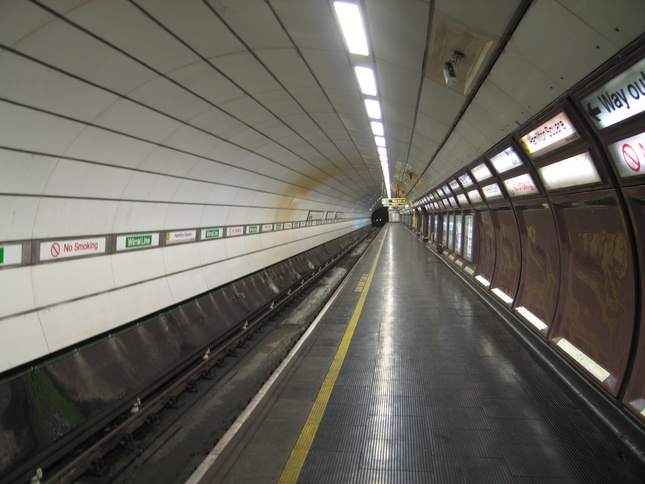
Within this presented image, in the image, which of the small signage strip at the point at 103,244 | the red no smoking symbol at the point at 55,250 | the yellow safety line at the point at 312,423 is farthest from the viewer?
the red no smoking symbol at the point at 55,250

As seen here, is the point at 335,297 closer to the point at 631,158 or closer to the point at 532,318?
the point at 532,318

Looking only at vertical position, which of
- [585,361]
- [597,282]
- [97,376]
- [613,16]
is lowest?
[97,376]

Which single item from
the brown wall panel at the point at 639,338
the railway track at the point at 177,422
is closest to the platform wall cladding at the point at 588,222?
the brown wall panel at the point at 639,338

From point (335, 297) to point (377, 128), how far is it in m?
3.73


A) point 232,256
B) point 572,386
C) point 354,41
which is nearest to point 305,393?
point 572,386

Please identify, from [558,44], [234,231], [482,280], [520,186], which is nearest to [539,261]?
[520,186]

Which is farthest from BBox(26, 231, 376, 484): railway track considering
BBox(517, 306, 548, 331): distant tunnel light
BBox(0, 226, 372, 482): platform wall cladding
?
BBox(517, 306, 548, 331): distant tunnel light

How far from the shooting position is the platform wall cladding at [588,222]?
7.62 ft

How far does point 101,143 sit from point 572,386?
5693 millimetres

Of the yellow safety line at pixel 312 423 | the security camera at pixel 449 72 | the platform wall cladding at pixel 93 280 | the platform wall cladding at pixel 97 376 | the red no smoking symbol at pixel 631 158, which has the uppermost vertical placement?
the security camera at pixel 449 72

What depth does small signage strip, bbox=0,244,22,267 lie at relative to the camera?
3.71m

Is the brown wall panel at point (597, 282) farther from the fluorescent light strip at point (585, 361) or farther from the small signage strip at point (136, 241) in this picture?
the small signage strip at point (136, 241)

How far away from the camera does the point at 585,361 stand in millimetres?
3242

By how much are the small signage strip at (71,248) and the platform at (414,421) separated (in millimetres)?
3333
